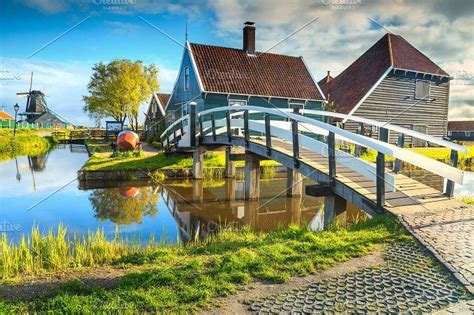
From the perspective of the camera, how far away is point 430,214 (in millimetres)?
6004

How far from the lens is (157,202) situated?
10.9m

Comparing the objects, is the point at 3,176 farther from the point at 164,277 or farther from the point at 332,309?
the point at 332,309

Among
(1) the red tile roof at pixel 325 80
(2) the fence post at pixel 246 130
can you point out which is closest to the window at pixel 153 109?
(1) the red tile roof at pixel 325 80

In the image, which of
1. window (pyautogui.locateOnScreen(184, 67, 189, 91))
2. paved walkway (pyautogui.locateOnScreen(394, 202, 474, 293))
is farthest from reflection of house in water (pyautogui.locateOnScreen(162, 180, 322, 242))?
window (pyautogui.locateOnScreen(184, 67, 189, 91))

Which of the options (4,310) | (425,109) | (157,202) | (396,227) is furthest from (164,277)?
(425,109)

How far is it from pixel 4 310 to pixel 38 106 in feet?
183

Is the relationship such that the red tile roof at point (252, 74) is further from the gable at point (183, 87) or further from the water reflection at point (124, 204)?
the water reflection at point (124, 204)

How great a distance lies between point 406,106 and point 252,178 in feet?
54.5

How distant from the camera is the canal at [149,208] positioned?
825cm

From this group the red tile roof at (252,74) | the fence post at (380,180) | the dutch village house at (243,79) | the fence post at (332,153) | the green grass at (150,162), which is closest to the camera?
the fence post at (380,180)

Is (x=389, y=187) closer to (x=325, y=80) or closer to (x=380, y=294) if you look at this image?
(x=380, y=294)

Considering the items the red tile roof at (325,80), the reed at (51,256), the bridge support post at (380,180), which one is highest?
the red tile roof at (325,80)

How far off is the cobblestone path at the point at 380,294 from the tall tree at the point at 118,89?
34.7 meters

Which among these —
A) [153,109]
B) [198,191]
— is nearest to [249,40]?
[198,191]
